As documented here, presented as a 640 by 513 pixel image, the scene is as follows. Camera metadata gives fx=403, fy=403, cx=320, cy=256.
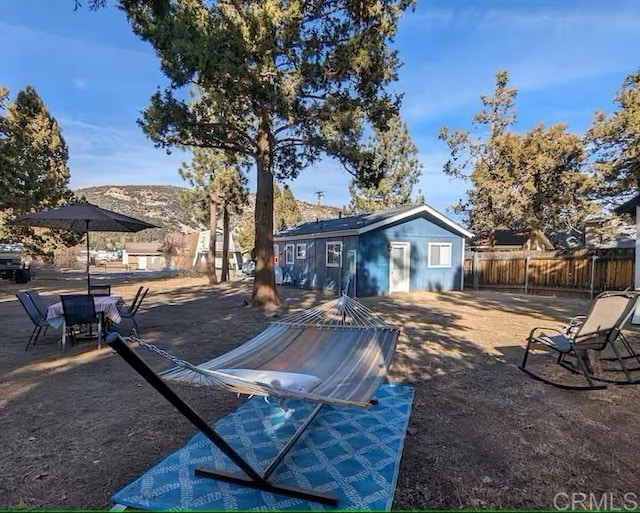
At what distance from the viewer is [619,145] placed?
16.3 meters

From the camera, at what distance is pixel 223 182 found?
1820cm

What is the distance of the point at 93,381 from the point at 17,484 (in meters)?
2.13

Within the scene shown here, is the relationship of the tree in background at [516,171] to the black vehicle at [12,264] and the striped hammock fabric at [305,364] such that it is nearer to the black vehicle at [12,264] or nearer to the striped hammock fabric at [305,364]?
the striped hammock fabric at [305,364]

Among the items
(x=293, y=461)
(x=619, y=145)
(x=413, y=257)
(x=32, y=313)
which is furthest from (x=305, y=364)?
(x=619, y=145)

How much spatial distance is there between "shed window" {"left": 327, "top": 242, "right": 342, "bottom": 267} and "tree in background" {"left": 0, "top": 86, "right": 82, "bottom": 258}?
11935 mm

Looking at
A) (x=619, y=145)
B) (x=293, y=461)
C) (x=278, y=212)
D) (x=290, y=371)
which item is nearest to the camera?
(x=293, y=461)

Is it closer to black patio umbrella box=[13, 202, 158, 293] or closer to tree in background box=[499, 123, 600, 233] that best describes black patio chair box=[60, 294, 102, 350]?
black patio umbrella box=[13, 202, 158, 293]

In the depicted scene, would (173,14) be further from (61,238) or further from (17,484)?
(61,238)

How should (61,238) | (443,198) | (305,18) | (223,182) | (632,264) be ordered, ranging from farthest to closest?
(61,238) < (443,198) < (223,182) < (632,264) < (305,18)

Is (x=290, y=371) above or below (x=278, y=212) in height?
below

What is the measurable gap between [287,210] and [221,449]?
3093cm

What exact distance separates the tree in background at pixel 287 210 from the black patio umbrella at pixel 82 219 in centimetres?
2372

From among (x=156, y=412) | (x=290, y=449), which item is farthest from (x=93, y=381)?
(x=290, y=449)

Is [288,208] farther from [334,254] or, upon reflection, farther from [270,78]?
[270,78]
